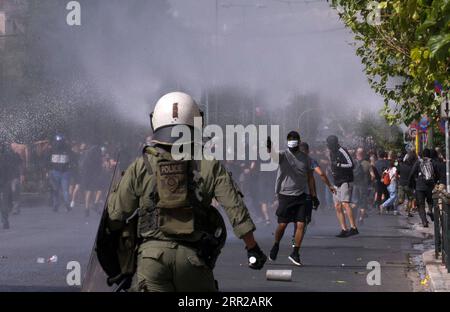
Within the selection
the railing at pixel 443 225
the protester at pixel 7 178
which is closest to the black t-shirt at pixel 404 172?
the protester at pixel 7 178

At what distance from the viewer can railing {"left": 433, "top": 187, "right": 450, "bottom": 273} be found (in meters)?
11.9

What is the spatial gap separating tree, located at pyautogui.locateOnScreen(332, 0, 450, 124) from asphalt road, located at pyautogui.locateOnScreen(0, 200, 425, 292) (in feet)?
6.98

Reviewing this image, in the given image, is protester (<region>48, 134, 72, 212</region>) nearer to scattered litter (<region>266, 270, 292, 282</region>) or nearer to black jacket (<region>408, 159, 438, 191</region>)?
black jacket (<region>408, 159, 438, 191</region>)

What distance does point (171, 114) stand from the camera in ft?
18.0

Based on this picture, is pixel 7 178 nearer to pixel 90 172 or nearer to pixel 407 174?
pixel 90 172

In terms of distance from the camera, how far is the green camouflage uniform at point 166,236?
5.33 m

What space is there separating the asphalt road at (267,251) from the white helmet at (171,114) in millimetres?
4926

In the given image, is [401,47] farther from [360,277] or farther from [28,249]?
[28,249]

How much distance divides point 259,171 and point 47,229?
5.53 metres

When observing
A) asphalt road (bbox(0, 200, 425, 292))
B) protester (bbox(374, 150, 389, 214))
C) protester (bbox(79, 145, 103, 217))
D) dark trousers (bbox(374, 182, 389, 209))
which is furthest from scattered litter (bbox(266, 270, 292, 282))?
dark trousers (bbox(374, 182, 389, 209))

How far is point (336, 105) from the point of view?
3083 cm

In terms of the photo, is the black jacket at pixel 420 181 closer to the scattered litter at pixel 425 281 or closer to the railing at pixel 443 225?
the railing at pixel 443 225

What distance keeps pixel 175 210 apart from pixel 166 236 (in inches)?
5.4
